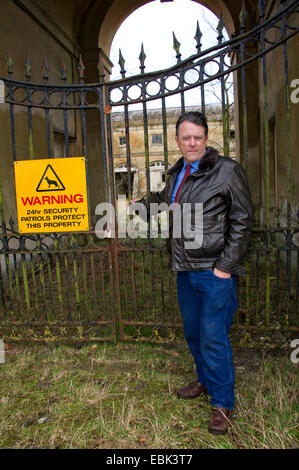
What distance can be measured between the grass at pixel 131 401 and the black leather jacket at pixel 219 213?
1162 mm

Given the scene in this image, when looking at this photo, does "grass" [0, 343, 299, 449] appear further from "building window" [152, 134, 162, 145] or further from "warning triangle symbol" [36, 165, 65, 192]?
"building window" [152, 134, 162, 145]

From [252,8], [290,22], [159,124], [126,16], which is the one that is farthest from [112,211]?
[159,124]

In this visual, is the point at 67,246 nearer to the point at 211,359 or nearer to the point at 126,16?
the point at 211,359

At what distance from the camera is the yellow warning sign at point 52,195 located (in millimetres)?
3623

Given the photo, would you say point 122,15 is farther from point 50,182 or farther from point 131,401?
point 131,401

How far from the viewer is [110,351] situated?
374 cm

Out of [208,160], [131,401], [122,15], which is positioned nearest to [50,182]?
[208,160]

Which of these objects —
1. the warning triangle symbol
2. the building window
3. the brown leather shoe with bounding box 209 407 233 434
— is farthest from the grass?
the building window

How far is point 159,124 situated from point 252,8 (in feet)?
57.5

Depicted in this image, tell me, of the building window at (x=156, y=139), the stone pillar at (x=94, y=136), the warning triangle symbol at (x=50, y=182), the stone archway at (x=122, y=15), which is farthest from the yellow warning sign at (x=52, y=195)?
the building window at (x=156, y=139)

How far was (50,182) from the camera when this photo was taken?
366cm

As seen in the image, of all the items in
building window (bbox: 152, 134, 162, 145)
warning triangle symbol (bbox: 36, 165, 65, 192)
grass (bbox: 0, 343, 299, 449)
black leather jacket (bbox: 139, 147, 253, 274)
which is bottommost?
grass (bbox: 0, 343, 299, 449)

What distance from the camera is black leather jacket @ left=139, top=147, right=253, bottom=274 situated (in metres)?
2.37

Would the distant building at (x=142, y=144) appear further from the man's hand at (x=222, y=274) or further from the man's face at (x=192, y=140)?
the man's hand at (x=222, y=274)
